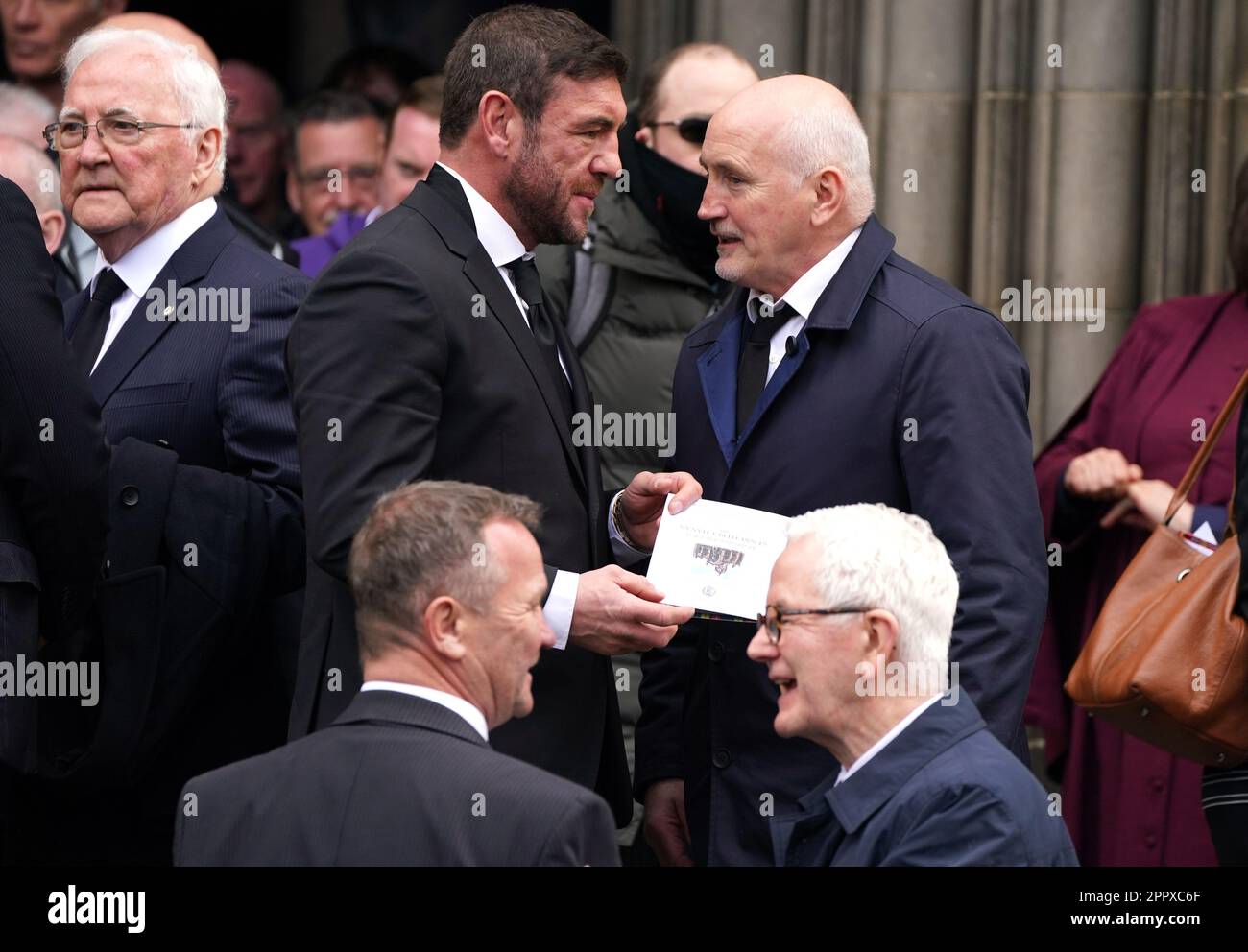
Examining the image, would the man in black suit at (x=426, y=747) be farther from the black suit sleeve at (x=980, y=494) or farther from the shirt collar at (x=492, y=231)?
the black suit sleeve at (x=980, y=494)

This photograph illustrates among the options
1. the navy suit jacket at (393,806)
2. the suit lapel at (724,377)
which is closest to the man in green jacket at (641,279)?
the suit lapel at (724,377)

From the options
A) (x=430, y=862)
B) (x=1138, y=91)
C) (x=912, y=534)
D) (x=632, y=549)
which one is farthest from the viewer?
(x=1138, y=91)

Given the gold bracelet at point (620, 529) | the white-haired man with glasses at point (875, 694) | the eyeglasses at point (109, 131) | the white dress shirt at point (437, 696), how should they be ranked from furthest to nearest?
the eyeglasses at point (109, 131) < the gold bracelet at point (620, 529) < the white-haired man with glasses at point (875, 694) < the white dress shirt at point (437, 696)

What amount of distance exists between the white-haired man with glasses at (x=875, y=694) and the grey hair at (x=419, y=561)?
59cm

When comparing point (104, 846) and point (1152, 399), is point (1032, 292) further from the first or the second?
point (104, 846)

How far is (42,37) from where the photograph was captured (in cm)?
721

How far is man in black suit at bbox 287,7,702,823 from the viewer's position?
3.76 meters

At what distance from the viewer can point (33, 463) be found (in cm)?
381

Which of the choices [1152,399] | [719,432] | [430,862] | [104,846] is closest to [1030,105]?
[1152,399]

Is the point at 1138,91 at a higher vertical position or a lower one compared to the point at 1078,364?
higher

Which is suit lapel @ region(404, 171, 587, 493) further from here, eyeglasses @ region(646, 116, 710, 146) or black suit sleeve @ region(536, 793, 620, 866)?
eyeglasses @ region(646, 116, 710, 146)

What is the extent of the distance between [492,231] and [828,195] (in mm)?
726

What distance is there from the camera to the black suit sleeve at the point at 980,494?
13.2ft
